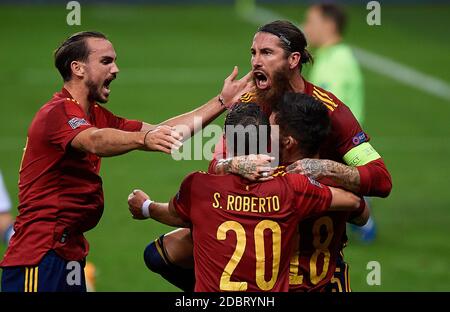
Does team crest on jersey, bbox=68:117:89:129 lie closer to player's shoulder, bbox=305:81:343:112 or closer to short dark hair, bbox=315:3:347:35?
player's shoulder, bbox=305:81:343:112

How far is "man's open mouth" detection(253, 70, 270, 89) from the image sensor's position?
26.8 ft

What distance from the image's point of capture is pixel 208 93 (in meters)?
24.1

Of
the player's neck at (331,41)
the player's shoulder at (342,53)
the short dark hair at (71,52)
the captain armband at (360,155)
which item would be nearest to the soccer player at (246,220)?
the captain armband at (360,155)

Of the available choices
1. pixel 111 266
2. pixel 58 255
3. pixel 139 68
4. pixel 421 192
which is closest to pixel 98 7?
pixel 139 68

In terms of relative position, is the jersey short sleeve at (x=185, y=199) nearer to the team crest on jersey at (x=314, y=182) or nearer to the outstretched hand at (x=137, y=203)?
the outstretched hand at (x=137, y=203)

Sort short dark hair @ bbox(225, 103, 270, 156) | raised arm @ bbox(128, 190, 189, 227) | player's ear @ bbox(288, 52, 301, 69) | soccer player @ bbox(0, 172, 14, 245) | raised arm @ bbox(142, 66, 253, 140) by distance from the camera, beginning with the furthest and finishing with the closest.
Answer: soccer player @ bbox(0, 172, 14, 245)
raised arm @ bbox(142, 66, 253, 140)
player's ear @ bbox(288, 52, 301, 69)
raised arm @ bbox(128, 190, 189, 227)
short dark hair @ bbox(225, 103, 270, 156)

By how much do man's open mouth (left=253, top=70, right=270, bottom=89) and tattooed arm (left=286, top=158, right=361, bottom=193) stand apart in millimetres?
864

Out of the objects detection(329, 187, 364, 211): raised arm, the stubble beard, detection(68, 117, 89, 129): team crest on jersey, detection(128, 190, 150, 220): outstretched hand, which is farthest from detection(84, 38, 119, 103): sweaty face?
detection(329, 187, 364, 211): raised arm

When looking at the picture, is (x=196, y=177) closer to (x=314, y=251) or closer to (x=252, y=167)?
(x=252, y=167)

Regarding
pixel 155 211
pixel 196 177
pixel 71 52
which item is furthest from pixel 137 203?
pixel 71 52

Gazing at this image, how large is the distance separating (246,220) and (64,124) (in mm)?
1526

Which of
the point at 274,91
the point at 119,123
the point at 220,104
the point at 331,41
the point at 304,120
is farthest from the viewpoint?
the point at 331,41

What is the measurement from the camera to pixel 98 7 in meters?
36.0

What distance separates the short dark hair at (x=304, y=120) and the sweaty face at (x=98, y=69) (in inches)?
58.0
